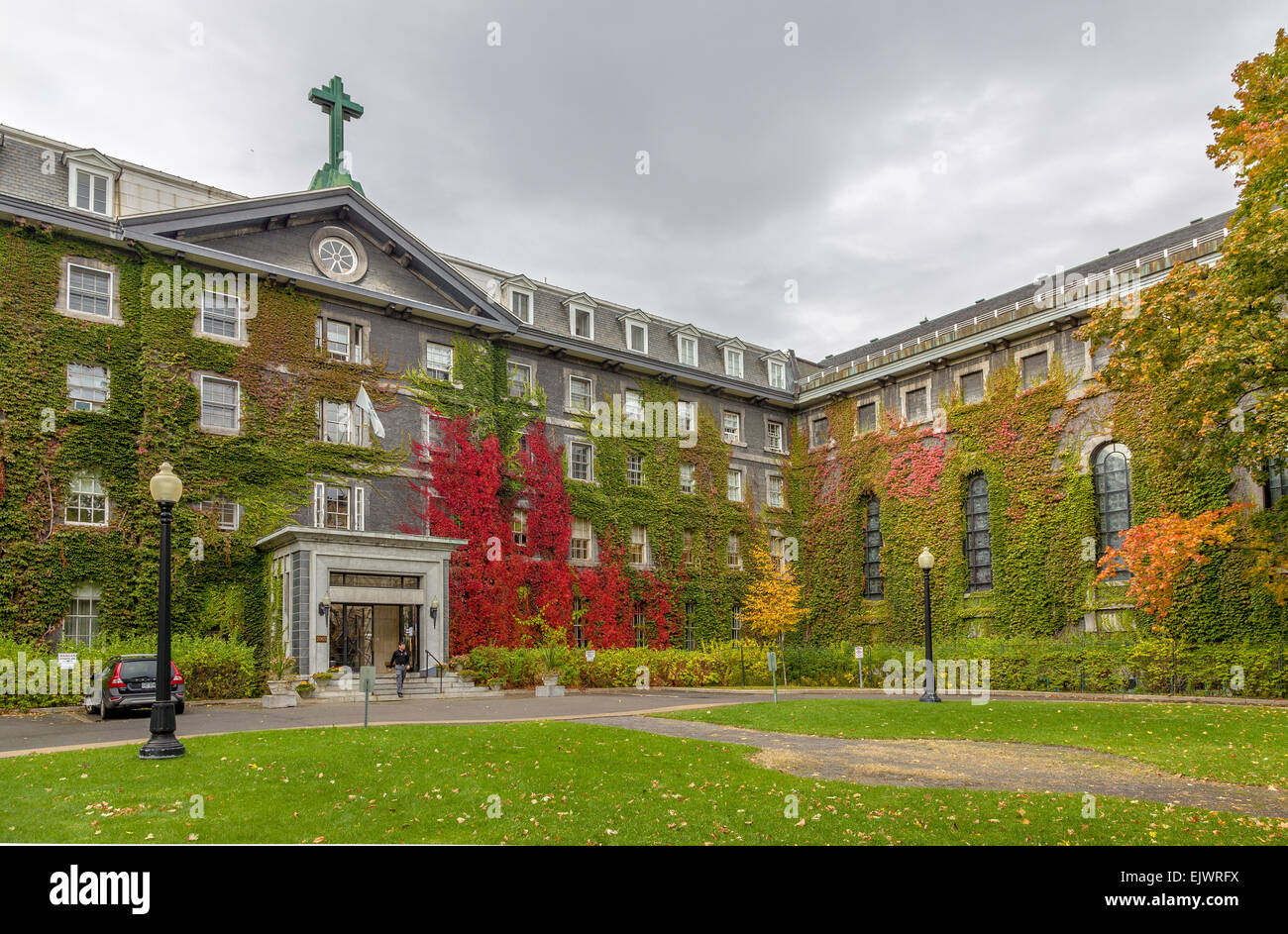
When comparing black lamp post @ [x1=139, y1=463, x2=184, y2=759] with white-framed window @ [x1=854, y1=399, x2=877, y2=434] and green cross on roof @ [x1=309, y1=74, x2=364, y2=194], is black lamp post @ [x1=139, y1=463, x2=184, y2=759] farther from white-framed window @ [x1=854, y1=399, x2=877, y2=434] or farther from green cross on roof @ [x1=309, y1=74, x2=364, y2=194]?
white-framed window @ [x1=854, y1=399, x2=877, y2=434]

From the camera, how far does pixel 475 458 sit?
3666cm

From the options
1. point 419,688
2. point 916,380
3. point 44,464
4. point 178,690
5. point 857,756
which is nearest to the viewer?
point 857,756

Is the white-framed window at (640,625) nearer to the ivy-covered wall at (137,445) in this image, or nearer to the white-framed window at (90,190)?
the ivy-covered wall at (137,445)

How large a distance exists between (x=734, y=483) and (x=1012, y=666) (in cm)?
1623

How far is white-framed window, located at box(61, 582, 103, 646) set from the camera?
27781 millimetres

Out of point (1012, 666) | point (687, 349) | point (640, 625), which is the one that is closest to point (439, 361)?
point (687, 349)

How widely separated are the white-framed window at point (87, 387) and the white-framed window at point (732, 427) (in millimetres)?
27186

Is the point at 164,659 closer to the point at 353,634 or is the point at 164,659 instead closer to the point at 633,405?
the point at 353,634

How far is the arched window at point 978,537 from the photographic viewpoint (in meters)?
39.0

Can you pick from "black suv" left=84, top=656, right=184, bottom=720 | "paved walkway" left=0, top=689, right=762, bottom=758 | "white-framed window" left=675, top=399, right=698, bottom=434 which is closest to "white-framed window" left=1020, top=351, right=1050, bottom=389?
"white-framed window" left=675, top=399, right=698, bottom=434

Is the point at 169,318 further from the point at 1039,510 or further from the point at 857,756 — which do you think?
the point at 1039,510

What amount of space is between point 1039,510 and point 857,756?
25.5m

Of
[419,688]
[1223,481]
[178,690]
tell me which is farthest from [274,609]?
[1223,481]

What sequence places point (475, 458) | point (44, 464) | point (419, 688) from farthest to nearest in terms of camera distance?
point (475, 458) → point (419, 688) → point (44, 464)
